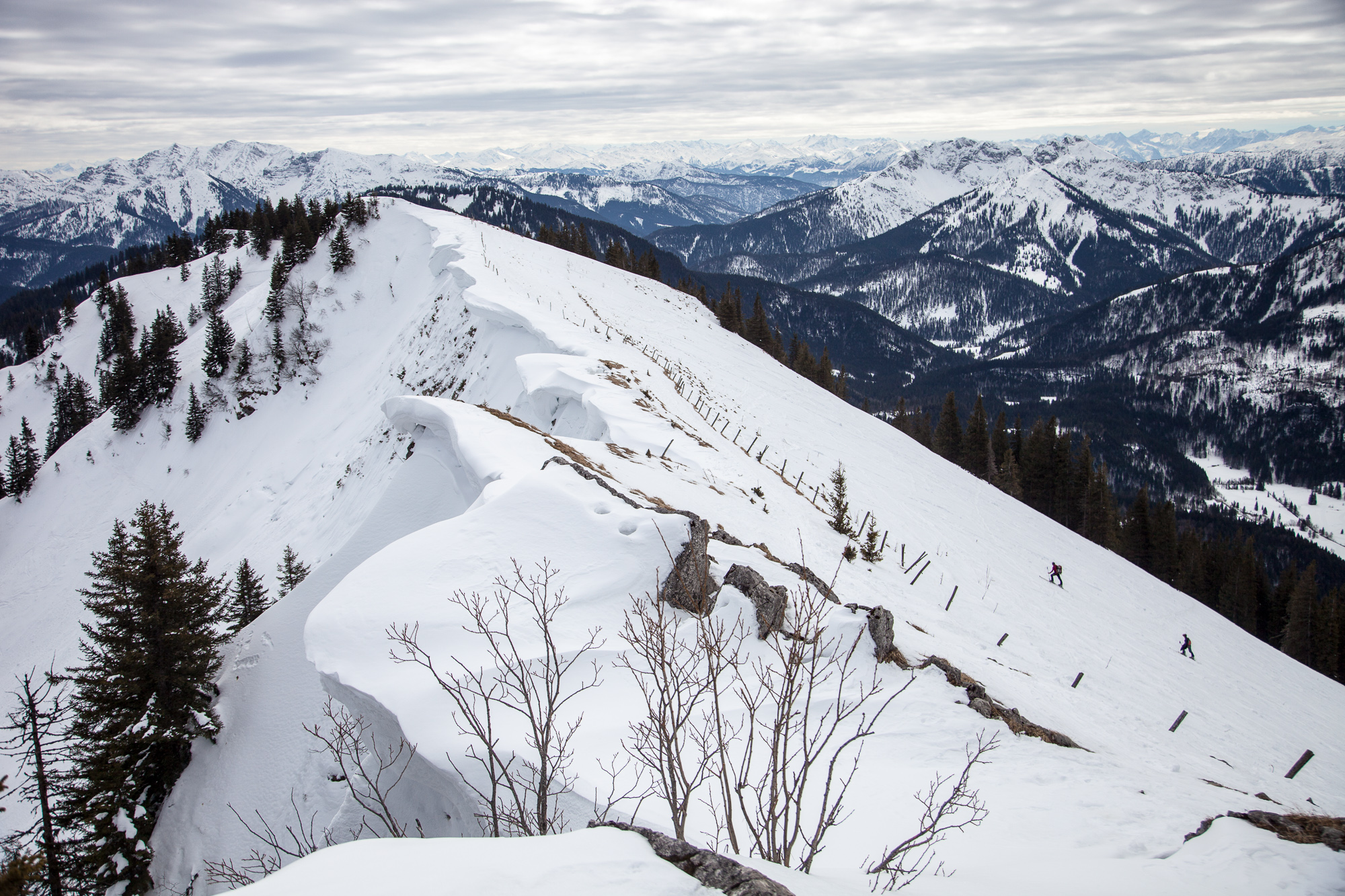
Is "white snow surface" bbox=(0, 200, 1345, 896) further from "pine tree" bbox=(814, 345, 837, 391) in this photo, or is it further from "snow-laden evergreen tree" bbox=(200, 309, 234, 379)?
"pine tree" bbox=(814, 345, 837, 391)

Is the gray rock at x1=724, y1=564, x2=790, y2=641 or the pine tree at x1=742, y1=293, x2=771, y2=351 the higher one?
the pine tree at x1=742, y1=293, x2=771, y2=351

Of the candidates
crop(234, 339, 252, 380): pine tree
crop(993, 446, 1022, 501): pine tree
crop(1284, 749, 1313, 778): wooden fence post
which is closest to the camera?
crop(1284, 749, 1313, 778): wooden fence post

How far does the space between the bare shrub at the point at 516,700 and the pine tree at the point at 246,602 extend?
1361 cm

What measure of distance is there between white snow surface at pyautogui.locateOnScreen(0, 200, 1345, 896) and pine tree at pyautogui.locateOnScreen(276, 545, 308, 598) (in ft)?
2.45

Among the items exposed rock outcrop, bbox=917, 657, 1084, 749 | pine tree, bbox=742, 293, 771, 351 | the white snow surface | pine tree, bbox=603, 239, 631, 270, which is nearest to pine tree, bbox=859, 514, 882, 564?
the white snow surface

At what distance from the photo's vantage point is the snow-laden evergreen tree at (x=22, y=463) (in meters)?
42.7

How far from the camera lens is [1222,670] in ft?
66.9

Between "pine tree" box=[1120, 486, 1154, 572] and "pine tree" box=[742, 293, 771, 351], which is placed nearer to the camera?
"pine tree" box=[1120, 486, 1154, 572]

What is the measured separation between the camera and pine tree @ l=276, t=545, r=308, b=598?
17.3 metres

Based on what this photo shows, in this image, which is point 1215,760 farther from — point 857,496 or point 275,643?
point 275,643

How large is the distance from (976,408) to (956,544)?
39.1 metres

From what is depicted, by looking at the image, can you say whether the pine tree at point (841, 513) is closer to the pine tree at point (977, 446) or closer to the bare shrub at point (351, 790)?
the bare shrub at point (351, 790)

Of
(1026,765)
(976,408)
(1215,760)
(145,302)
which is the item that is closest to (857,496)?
(1215,760)

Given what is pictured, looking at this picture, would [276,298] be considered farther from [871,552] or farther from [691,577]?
[691,577]
